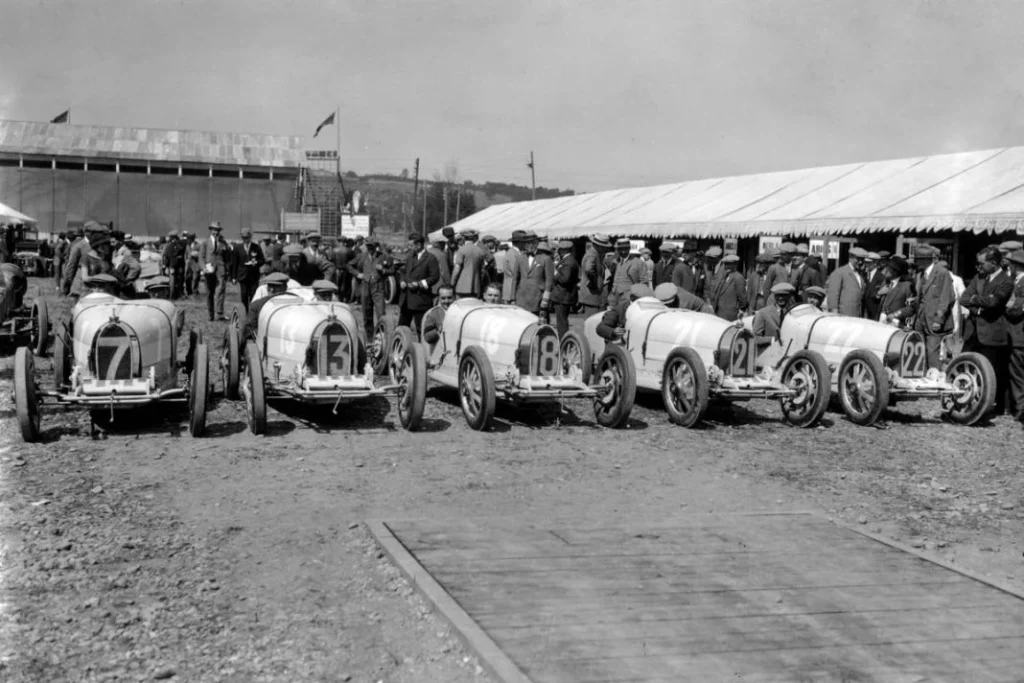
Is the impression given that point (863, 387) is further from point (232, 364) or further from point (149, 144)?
point (149, 144)

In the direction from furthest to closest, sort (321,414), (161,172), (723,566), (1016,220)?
(161,172), (1016,220), (321,414), (723,566)

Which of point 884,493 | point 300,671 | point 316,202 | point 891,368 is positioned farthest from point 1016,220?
point 316,202

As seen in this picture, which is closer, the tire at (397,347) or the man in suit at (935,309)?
the tire at (397,347)

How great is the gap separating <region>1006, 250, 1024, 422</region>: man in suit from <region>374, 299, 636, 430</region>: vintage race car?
4447mm

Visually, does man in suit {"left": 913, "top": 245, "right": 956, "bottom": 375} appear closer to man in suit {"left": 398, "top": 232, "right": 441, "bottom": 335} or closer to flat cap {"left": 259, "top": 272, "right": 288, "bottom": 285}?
man in suit {"left": 398, "top": 232, "right": 441, "bottom": 335}

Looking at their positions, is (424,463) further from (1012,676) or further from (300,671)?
(1012,676)

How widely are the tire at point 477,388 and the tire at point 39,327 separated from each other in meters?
6.87

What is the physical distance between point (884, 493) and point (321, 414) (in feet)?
17.1

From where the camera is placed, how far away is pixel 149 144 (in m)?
63.6

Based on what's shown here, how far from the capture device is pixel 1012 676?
4.39m

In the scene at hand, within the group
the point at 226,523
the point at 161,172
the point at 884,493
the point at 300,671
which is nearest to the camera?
the point at 300,671

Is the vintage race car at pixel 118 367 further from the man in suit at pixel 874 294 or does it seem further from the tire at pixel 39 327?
the man in suit at pixel 874 294

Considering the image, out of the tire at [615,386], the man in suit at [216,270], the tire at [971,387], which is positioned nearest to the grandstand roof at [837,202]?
the tire at [971,387]

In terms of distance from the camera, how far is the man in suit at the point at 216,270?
19.2 m
